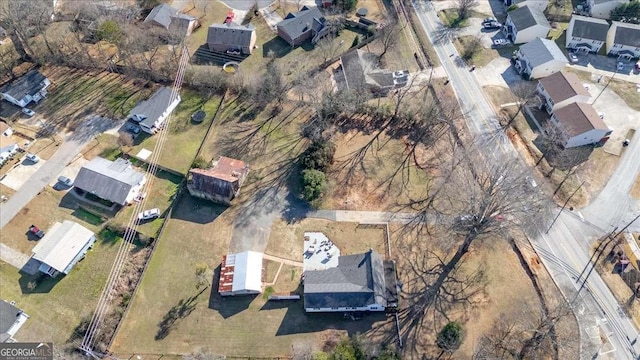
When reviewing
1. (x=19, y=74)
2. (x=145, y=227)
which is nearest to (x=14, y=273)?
(x=145, y=227)

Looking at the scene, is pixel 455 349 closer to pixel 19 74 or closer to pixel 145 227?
pixel 145 227

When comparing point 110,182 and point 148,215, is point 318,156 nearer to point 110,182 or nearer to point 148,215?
point 148,215

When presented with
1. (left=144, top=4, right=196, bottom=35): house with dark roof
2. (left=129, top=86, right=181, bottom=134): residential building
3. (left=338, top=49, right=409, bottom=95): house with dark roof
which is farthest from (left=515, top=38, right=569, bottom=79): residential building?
(left=144, top=4, right=196, bottom=35): house with dark roof

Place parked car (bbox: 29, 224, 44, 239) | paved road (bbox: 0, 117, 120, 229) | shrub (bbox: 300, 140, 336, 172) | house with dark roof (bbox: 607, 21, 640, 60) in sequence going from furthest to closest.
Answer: house with dark roof (bbox: 607, 21, 640, 60) < shrub (bbox: 300, 140, 336, 172) < paved road (bbox: 0, 117, 120, 229) < parked car (bbox: 29, 224, 44, 239)

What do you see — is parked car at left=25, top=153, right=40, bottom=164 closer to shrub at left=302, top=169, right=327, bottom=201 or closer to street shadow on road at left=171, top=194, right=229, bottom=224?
street shadow on road at left=171, top=194, right=229, bottom=224

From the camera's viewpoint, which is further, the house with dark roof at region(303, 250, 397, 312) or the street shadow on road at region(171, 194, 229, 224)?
the street shadow on road at region(171, 194, 229, 224)

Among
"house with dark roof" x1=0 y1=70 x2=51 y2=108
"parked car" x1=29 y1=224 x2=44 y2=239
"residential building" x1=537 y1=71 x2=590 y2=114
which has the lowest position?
"parked car" x1=29 y1=224 x2=44 y2=239

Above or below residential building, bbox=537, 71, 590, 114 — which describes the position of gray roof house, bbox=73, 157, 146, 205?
below

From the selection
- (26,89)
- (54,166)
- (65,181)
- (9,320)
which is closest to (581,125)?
(65,181)
